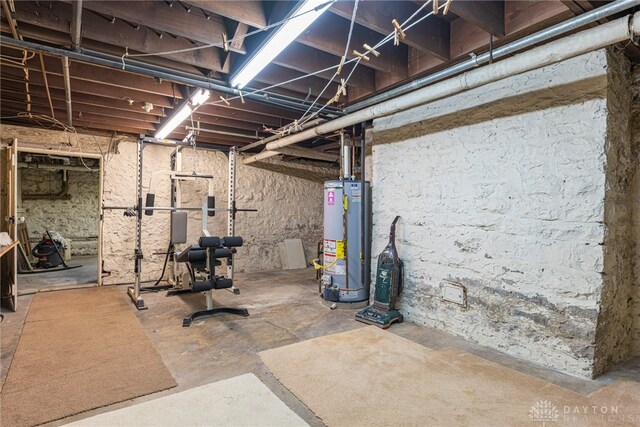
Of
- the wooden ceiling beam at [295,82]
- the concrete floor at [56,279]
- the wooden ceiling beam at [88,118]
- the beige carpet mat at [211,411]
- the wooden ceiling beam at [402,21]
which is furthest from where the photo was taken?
the concrete floor at [56,279]

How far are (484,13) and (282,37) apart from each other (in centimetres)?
125

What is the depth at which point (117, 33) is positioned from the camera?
2248mm

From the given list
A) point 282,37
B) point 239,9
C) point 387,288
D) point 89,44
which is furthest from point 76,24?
point 387,288

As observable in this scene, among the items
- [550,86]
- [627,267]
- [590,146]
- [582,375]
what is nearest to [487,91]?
[550,86]

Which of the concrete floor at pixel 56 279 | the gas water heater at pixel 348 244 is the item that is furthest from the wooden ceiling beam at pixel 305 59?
the concrete floor at pixel 56 279

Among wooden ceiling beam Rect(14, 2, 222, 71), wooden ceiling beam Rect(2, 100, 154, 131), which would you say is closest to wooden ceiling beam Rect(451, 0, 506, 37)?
wooden ceiling beam Rect(14, 2, 222, 71)

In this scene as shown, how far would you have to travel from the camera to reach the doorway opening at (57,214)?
6184 millimetres

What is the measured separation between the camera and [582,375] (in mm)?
Answer: 2186

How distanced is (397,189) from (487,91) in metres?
1.20

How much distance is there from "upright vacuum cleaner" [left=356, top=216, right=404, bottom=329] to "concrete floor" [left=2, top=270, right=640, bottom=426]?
0.11 meters

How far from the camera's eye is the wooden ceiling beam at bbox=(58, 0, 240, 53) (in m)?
1.92

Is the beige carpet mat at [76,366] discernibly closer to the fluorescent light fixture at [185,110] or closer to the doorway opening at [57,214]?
the fluorescent light fixture at [185,110]

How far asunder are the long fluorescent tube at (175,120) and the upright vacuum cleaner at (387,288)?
2.38 metres

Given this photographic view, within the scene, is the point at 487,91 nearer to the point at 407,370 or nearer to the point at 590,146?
the point at 590,146
